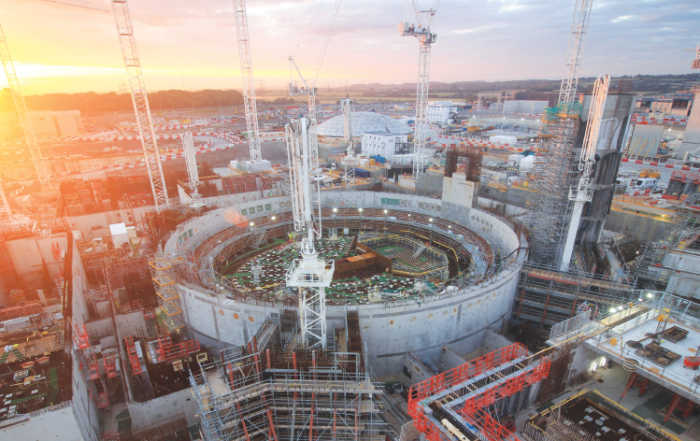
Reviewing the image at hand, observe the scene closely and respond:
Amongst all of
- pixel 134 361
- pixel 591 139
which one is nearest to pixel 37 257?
pixel 134 361

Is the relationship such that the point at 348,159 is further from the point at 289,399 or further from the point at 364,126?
the point at 289,399

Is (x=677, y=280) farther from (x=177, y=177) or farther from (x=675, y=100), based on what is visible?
(x=675, y=100)

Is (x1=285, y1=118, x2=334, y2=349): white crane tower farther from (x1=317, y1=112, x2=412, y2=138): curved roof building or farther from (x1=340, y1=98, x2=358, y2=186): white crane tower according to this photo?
(x1=317, y1=112, x2=412, y2=138): curved roof building

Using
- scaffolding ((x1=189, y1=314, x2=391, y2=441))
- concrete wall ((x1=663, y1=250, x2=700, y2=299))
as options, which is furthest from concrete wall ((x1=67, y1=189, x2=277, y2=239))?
concrete wall ((x1=663, y1=250, x2=700, y2=299))

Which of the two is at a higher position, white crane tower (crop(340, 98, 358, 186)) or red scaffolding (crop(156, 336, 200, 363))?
white crane tower (crop(340, 98, 358, 186))

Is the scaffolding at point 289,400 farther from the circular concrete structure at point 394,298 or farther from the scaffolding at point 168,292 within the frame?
the scaffolding at point 168,292
